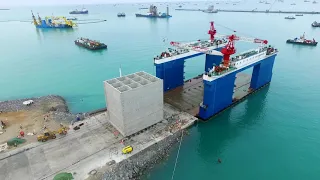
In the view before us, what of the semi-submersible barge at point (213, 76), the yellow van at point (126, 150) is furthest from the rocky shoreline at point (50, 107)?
the semi-submersible barge at point (213, 76)

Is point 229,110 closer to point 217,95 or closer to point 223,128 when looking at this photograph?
point 223,128

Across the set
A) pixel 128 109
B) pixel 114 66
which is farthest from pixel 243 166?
pixel 114 66

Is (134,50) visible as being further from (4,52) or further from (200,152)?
(200,152)

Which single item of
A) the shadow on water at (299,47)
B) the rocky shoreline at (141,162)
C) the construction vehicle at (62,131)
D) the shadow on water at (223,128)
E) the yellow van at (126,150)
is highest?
the shadow on water at (299,47)

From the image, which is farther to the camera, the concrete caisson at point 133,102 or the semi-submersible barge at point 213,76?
the semi-submersible barge at point 213,76

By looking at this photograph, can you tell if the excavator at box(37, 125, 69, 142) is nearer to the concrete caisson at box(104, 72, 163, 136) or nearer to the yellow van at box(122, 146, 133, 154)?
the concrete caisson at box(104, 72, 163, 136)

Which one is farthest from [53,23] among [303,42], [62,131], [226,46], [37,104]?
[303,42]

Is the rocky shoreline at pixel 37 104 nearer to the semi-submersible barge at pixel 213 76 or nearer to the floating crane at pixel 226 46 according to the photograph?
the semi-submersible barge at pixel 213 76

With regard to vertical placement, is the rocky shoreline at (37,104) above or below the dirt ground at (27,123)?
below
